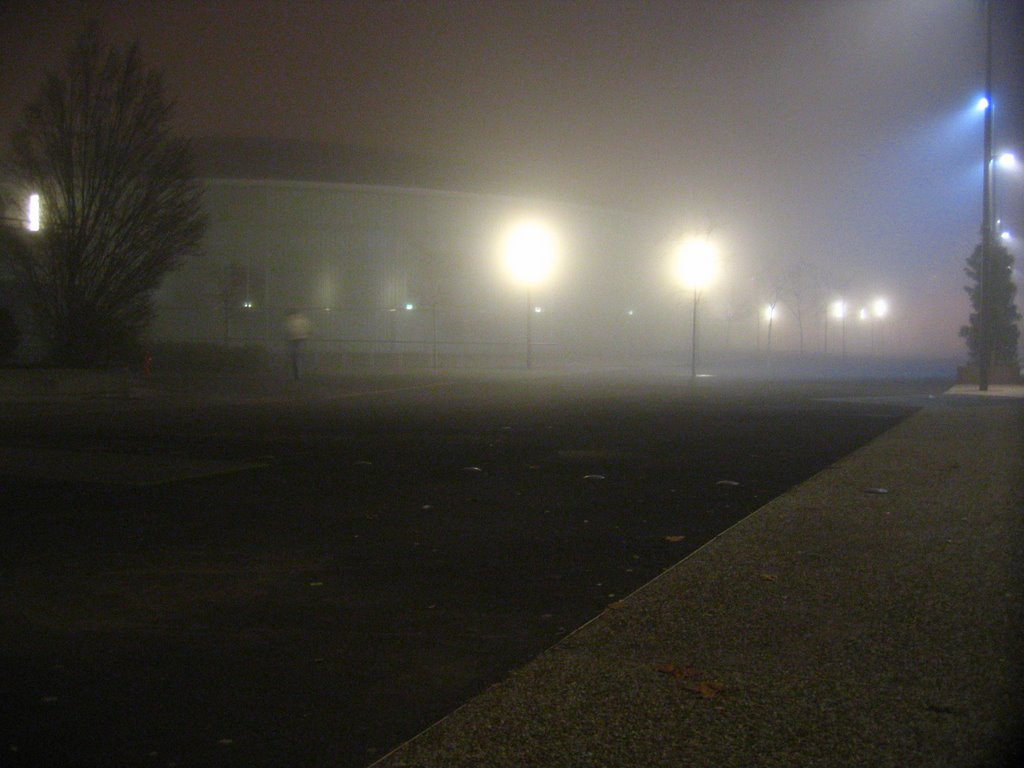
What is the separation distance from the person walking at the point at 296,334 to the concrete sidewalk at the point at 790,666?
20456 millimetres

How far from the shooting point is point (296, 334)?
26578 mm

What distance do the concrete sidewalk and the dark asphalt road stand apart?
36cm

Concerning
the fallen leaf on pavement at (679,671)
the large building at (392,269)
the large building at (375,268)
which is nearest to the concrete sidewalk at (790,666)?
the fallen leaf on pavement at (679,671)

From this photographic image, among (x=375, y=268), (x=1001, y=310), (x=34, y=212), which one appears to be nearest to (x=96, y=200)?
(x=34, y=212)

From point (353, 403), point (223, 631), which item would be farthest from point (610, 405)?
point (223, 631)

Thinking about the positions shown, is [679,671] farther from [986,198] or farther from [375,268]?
[375,268]

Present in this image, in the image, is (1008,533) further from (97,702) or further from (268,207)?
(268,207)

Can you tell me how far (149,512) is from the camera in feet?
28.1

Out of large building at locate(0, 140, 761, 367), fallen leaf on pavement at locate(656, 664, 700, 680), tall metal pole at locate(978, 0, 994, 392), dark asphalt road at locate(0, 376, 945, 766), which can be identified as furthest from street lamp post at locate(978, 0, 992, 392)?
large building at locate(0, 140, 761, 367)

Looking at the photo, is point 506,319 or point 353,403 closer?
point 353,403

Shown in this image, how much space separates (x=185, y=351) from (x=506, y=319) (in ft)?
104

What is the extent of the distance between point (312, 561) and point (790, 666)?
3.58 metres

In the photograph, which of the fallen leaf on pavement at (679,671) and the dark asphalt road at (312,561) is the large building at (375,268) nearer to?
the dark asphalt road at (312,561)

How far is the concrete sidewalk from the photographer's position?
12.2 feet
